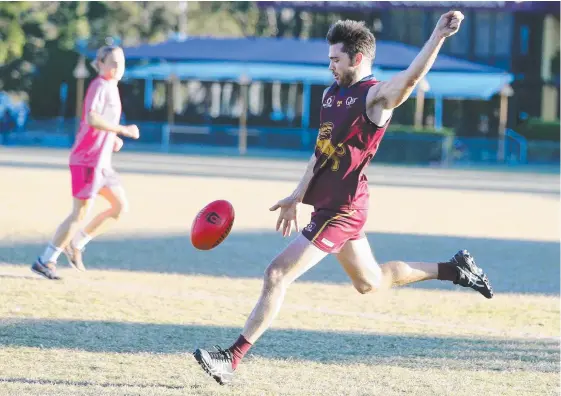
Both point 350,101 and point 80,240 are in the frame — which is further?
point 80,240

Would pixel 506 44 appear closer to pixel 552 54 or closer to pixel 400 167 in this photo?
pixel 552 54

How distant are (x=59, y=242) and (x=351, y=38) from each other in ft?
14.8

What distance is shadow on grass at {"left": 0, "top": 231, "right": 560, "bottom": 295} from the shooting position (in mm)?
12266

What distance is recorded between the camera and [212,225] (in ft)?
25.9

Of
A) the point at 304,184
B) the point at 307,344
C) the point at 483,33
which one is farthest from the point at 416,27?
the point at 304,184

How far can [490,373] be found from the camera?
7.92 meters

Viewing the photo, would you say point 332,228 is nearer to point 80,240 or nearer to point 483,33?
point 80,240

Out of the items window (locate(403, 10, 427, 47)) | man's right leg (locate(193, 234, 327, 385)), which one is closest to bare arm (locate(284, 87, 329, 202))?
man's right leg (locate(193, 234, 327, 385))

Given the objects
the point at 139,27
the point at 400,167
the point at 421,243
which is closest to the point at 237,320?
the point at 421,243

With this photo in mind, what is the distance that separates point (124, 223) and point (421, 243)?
394 cm

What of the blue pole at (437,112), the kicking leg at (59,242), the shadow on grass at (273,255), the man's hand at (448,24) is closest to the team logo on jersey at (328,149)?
the man's hand at (448,24)

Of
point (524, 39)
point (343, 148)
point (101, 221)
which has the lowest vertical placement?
point (101, 221)

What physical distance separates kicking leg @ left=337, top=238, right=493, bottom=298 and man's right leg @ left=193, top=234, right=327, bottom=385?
18.2 inches

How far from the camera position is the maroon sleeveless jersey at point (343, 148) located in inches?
282
